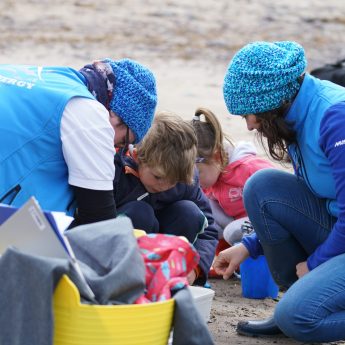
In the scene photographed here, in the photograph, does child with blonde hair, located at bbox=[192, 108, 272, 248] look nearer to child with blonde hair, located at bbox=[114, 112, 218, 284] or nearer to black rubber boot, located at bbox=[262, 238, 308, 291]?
child with blonde hair, located at bbox=[114, 112, 218, 284]

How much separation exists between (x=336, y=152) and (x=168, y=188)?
93 centimetres

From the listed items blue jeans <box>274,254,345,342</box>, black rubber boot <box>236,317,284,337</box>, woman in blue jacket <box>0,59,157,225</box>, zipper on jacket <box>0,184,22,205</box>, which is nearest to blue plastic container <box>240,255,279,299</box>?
black rubber boot <box>236,317,284,337</box>

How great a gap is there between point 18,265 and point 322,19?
13203 millimetres

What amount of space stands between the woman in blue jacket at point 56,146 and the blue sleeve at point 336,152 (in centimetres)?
77

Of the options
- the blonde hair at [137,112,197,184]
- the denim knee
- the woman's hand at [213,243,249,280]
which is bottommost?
the woman's hand at [213,243,249,280]

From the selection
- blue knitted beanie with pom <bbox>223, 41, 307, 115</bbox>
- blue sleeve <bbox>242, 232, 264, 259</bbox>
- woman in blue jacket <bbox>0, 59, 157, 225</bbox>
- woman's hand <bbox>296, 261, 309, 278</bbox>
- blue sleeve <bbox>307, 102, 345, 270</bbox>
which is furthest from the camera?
blue sleeve <bbox>242, 232, 264, 259</bbox>

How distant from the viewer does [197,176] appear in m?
4.29

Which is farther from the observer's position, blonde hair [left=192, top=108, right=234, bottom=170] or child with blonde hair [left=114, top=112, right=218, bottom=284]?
blonde hair [left=192, top=108, right=234, bottom=170]

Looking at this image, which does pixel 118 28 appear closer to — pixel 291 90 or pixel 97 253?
pixel 291 90

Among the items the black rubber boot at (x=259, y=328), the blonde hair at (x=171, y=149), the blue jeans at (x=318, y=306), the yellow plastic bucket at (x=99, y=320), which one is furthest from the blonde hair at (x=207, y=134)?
the yellow plastic bucket at (x=99, y=320)

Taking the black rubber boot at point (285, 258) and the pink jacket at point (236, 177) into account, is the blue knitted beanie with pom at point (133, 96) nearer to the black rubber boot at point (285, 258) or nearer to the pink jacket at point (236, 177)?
the black rubber boot at point (285, 258)

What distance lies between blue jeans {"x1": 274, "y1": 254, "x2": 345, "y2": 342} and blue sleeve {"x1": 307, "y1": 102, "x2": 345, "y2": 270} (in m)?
0.06

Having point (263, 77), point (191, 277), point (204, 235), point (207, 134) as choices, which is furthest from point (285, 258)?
point (207, 134)

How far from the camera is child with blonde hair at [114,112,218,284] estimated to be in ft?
12.5
